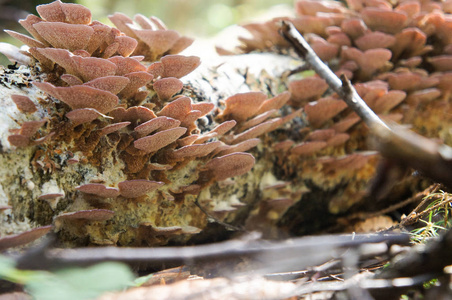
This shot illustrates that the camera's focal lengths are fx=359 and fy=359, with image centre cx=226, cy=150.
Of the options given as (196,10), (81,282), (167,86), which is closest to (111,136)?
(167,86)

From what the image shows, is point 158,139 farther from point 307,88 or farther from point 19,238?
point 307,88

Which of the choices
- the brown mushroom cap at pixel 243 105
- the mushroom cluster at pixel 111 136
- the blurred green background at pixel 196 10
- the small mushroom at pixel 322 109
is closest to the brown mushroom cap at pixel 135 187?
the mushroom cluster at pixel 111 136

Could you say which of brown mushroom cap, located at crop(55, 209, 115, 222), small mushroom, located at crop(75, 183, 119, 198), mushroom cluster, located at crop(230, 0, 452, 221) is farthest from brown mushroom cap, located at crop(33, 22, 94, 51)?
mushroom cluster, located at crop(230, 0, 452, 221)

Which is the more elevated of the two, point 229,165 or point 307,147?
point 229,165

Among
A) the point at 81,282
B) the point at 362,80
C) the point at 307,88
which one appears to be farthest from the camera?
the point at 362,80

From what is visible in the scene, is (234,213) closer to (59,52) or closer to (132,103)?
(132,103)

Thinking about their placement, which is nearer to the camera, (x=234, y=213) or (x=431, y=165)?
(x=431, y=165)

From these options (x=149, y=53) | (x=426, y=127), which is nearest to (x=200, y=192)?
(x=149, y=53)
